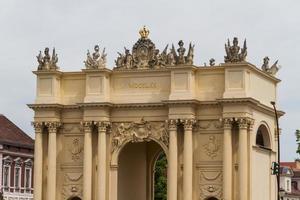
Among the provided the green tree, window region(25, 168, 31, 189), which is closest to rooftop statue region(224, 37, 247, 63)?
the green tree

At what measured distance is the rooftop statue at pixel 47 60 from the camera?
5638cm

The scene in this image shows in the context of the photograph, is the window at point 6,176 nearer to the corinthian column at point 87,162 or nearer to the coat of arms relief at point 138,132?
the corinthian column at point 87,162

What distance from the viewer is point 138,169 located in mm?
58375

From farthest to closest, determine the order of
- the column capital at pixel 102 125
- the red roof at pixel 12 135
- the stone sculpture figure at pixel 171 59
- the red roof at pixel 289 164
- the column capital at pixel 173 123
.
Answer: the red roof at pixel 289 164
the red roof at pixel 12 135
the column capital at pixel 102 125
the stone sculpture figure at pixel 171 59
the column capital at pixel 173 123

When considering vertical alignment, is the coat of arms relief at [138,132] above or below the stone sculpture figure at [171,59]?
below

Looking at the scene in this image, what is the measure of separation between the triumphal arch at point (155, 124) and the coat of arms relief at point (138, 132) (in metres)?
0.06

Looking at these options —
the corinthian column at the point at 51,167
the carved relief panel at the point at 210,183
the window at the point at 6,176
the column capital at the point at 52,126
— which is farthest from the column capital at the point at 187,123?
the window at the point at 6,176

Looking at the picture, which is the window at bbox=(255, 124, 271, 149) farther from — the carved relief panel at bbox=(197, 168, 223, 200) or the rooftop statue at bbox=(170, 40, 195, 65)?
the rooftop statue at bbox=(170, 40, 195, 65)

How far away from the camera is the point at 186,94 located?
174ft

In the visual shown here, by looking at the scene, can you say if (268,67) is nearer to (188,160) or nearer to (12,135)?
(188,160)

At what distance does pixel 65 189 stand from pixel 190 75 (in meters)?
9.94

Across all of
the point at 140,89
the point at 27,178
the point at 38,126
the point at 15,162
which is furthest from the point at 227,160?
the point at 27,178

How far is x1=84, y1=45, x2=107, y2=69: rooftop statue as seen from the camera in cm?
5525

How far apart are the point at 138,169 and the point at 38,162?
6.39 m
